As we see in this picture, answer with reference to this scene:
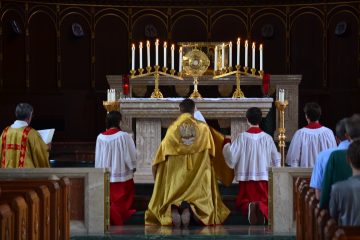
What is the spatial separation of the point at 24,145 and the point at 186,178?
6.64ft

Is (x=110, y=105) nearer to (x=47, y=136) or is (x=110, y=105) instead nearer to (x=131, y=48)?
(x=47, y=136)

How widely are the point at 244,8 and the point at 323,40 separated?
1.94 m

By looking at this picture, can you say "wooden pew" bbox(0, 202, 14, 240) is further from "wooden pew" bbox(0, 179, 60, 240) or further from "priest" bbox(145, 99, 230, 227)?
"priest" bbox(145, 99, 230, 227)

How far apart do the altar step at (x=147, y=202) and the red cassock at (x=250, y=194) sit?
0.48 ft

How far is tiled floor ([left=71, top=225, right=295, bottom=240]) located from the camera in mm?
10078

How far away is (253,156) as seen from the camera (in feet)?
38.0

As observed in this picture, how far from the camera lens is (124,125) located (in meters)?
16.5

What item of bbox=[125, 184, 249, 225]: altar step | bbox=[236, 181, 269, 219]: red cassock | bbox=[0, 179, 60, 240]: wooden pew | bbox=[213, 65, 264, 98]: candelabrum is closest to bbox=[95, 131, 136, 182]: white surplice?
bbox=[125, 184, 249, 225]: altar step

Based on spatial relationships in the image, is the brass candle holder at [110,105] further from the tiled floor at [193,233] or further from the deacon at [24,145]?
the tiled floor at [193,233]

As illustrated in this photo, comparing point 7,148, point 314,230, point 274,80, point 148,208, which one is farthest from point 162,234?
point 274,80

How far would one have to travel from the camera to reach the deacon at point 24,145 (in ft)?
35.6

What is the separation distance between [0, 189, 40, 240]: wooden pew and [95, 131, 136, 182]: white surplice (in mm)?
4786

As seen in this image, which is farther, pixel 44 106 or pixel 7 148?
pixel 44 106

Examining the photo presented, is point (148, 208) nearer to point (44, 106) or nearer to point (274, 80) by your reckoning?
point (274, 80)
